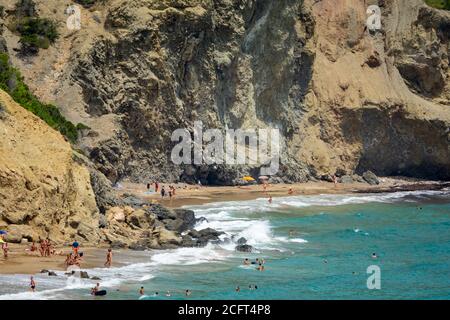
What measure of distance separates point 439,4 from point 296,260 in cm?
6378

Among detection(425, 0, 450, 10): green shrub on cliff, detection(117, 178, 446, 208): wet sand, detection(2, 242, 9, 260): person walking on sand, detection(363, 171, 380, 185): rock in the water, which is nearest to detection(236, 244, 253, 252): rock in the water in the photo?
detection(2, 242, 9, 260): person walking on sand

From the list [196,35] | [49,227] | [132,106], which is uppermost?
[196,35]

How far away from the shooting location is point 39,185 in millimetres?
32281

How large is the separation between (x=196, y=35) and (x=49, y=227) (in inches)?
1246

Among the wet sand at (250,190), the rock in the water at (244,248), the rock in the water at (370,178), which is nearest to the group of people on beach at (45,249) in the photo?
the rock in the water at (244,248)

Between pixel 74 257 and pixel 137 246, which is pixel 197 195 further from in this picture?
pixel 74 257

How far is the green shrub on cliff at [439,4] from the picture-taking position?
9031 cm

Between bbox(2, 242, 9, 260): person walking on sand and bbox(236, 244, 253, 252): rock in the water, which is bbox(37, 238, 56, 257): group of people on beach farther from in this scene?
bbox(236, 244, 253, 252): rock in the water

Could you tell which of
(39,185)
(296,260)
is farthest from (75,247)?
(296,260)

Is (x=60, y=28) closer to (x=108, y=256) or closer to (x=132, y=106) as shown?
(x=132, y=106)

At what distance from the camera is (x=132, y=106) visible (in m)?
58.2

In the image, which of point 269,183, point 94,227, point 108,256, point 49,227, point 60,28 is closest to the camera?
point 108,256

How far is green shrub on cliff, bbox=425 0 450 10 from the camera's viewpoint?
90312 mm
